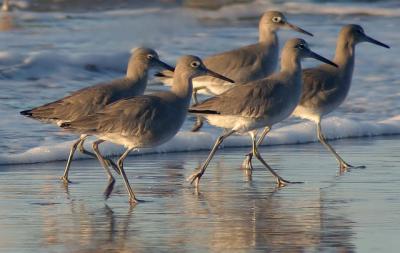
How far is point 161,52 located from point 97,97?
26.9 ft

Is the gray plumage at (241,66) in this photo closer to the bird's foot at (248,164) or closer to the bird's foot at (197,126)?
the bird's foot at (197,126)

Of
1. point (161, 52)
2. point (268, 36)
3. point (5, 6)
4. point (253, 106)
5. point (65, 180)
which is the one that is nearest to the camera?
point (65, 180)

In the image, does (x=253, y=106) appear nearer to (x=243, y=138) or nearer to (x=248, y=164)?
(x=248, y=164)

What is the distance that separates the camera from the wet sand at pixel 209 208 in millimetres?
8023

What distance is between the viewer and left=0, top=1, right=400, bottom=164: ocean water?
1283 cm

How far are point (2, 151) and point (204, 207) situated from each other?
9.81 ft

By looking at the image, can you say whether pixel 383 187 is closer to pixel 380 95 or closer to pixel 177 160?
pixel 177 160

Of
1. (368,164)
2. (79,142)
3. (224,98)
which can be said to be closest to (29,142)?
(79,142)

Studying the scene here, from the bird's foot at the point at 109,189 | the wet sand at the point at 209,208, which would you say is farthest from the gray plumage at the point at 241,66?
the bird's foot at the point at 109,189

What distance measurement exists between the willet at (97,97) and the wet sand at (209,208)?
0.50 meters

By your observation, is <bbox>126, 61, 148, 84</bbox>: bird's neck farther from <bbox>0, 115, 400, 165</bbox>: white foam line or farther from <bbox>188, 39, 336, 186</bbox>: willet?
<bbox>0, 115, 400, 165</bbox>: white foam line

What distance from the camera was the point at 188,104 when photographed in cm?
1019

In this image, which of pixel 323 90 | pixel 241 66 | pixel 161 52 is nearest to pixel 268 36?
pixel 241 66

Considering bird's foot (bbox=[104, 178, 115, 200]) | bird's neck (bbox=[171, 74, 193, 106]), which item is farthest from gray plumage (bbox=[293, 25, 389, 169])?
bird's foot (bbox=[104, 178, 115, 200])
